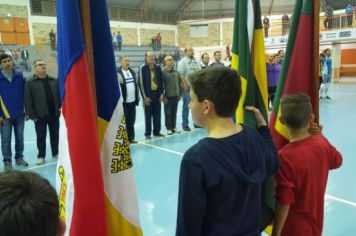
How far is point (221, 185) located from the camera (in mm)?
1272

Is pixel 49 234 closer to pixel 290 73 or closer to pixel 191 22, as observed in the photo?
pixel 290 73

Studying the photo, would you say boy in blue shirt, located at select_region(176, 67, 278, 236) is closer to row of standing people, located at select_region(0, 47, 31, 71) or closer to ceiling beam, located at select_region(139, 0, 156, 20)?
row of standing people, located at select_region(0, 47, 31, 71)

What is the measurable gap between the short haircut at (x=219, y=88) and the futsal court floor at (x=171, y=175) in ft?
6.86

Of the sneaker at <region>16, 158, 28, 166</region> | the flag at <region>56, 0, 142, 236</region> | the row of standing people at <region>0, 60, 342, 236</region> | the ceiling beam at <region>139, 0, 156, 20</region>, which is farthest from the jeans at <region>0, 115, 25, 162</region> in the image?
the ceiling beam at <region>139, 0, 156, 20</region>

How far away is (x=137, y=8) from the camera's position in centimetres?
2644

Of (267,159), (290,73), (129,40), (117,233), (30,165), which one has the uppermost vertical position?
(129,40)

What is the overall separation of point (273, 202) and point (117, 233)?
0.77 metres

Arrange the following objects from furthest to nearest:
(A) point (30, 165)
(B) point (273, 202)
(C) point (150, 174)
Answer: (A) point (30, 165), (C) point (150, 174), (B) point (273, 202)

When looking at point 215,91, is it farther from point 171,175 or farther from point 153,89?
point 153,89

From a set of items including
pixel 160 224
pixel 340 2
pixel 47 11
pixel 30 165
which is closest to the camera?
pixel 160 224

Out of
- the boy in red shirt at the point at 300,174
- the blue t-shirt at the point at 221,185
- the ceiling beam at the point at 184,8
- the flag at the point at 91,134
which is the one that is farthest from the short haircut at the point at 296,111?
the ceiling beam at the point at 184,8

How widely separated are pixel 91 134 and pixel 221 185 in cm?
54

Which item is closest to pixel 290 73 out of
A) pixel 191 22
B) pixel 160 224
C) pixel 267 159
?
pixel 267 159

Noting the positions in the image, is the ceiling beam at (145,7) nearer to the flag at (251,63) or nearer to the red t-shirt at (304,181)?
the flag at (251,63)
